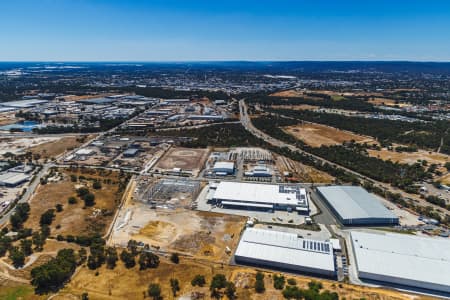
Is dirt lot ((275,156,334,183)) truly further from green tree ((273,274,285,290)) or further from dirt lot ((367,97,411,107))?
dirt lot ((367,97,411,107))

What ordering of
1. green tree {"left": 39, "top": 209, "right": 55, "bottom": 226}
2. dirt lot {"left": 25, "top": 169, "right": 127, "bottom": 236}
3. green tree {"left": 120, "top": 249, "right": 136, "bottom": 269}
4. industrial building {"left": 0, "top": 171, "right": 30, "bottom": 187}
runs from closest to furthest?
green tree {"left": 120, "top": 249, "right": 136, "bottom": 269} → dirt lot {"left": 25, "top": 169, "right": 127, "bottom": 236} → green tree {"left": 39, "top": 209, "right": 55, "bottom": 226} → industrial building {"left": 0, "top": 171, "right": 30, "bottom": 187}

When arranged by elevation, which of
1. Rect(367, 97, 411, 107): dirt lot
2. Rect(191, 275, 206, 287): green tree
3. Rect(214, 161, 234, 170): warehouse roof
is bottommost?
Rect(191, 275, 206, 287): green tree

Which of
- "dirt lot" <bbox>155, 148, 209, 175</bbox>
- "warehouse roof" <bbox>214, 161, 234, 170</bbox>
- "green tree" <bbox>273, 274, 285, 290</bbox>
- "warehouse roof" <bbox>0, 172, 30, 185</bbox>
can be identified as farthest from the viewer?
"dirt lot" <bbox>155, 148, 209, 175</bbox>

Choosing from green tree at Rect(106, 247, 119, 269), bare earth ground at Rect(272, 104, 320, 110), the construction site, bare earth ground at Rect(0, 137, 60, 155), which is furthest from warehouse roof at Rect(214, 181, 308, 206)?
bare earth ground at Rect(272, 104, 320, 110)

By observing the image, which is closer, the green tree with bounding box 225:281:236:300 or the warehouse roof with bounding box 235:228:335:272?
the green tree with bounding box 225:281:236:300

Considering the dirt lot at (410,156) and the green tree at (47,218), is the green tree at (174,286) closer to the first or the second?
the green tree at (47,218)

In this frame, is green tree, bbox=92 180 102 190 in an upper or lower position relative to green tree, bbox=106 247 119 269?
upper
